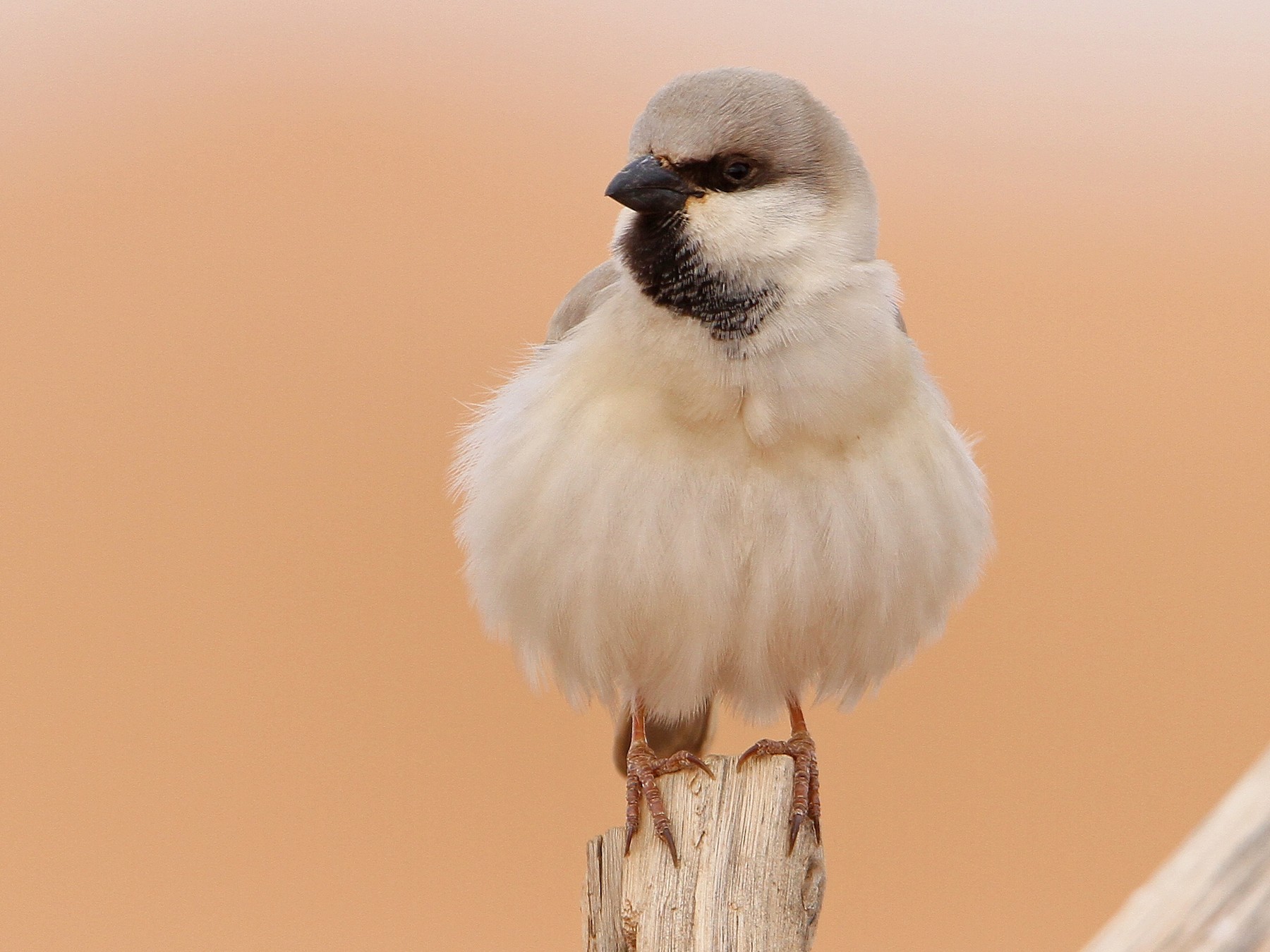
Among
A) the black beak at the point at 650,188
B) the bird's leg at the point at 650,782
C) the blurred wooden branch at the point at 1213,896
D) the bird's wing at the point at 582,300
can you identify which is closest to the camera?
the blurred wooden branch at the point at 1213,896

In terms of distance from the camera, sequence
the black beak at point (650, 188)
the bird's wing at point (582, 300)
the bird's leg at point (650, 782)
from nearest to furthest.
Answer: the black beak at point (650, 188) < the bird's leg at point (650, 782) < the bird's wing at point (582, 300)

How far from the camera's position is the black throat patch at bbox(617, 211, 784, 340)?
7.25ft

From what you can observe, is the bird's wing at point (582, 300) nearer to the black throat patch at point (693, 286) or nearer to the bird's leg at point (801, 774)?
the black throat patch at point (693, 286)

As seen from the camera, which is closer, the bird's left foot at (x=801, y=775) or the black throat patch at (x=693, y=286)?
the black throat patch at (x=693, y=286)

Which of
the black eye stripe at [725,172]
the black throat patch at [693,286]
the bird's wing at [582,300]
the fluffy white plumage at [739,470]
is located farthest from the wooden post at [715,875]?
the black eye stripe at [725,172]

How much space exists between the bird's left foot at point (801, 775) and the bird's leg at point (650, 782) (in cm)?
11

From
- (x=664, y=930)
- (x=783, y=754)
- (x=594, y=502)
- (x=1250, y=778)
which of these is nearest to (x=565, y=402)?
(x=594, y=502)

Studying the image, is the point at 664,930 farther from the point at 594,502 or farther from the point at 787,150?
the point at 787,150

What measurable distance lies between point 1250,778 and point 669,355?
1.21 metres

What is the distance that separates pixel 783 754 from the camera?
2.41 m

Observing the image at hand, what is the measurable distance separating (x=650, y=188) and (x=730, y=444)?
17.6 inches

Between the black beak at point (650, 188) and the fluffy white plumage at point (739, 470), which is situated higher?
the black beak at point (650, 188)

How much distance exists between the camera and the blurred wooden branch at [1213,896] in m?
1.21

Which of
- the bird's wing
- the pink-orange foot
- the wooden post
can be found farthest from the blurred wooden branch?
the bird's wing
